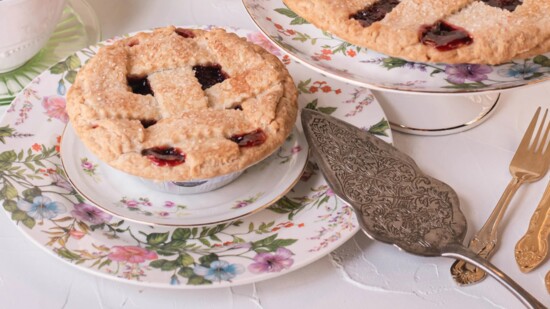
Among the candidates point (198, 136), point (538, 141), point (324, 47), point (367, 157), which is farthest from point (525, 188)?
point (198, 136)

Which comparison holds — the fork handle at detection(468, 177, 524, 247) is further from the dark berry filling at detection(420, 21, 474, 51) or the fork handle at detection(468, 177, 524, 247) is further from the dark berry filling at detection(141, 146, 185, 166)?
the dark berry filling at detection(141, 146, 185, 166)

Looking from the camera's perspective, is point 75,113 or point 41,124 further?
point 41,124

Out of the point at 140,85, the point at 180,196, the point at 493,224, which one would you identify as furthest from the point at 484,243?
the point at 140,85

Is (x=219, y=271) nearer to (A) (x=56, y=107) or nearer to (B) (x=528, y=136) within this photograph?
(A) (x=56, y=107)

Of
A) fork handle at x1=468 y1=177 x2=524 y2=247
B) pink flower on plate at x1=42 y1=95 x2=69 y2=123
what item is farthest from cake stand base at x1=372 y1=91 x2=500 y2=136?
pink flower on plate at x1=42 y1=95 x2=69 y2=123

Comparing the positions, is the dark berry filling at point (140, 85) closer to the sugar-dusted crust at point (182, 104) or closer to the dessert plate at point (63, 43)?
the sugar-dusted crust at point (182, 104)

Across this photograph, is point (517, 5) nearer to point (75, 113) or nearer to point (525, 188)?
Answer: point (525, 188)

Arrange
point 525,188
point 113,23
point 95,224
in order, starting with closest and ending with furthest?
point 95,224 < point 525,188 < point 113,23
